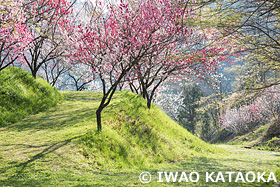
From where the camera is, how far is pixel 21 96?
12.9 metres

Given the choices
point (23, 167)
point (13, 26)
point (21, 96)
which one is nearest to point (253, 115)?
point (21, 96)

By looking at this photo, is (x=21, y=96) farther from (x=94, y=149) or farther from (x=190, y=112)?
(x=190, y=112)

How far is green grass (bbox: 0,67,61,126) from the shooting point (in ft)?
39.0

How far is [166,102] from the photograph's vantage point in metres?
54.9

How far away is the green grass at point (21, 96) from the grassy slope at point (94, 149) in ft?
1.89

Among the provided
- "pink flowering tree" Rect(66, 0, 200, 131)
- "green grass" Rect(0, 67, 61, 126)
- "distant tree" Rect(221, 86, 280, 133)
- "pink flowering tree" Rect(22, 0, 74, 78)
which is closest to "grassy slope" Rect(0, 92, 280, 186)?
"green grass" Rect(0, 67, 61, 126)

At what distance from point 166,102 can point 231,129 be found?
1858 cm

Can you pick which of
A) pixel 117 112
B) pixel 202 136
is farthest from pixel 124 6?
pixel 202 136

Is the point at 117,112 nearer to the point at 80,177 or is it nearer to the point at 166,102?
the point at 80,177

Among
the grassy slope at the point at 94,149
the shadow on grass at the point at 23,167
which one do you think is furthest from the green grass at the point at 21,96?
the shadow on grass at the point at 23,167

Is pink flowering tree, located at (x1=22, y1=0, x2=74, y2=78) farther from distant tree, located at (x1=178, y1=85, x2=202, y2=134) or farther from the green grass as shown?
distant tree, located at (x1=178, y1=85, x2=202, y2=134)

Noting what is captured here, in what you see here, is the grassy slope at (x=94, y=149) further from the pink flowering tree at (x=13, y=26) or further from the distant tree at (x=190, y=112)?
the distant tree at (x=190, y=112)

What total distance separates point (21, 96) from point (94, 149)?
691 centimetres

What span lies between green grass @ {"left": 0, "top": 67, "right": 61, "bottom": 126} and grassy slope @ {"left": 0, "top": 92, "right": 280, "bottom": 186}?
1.89ft
